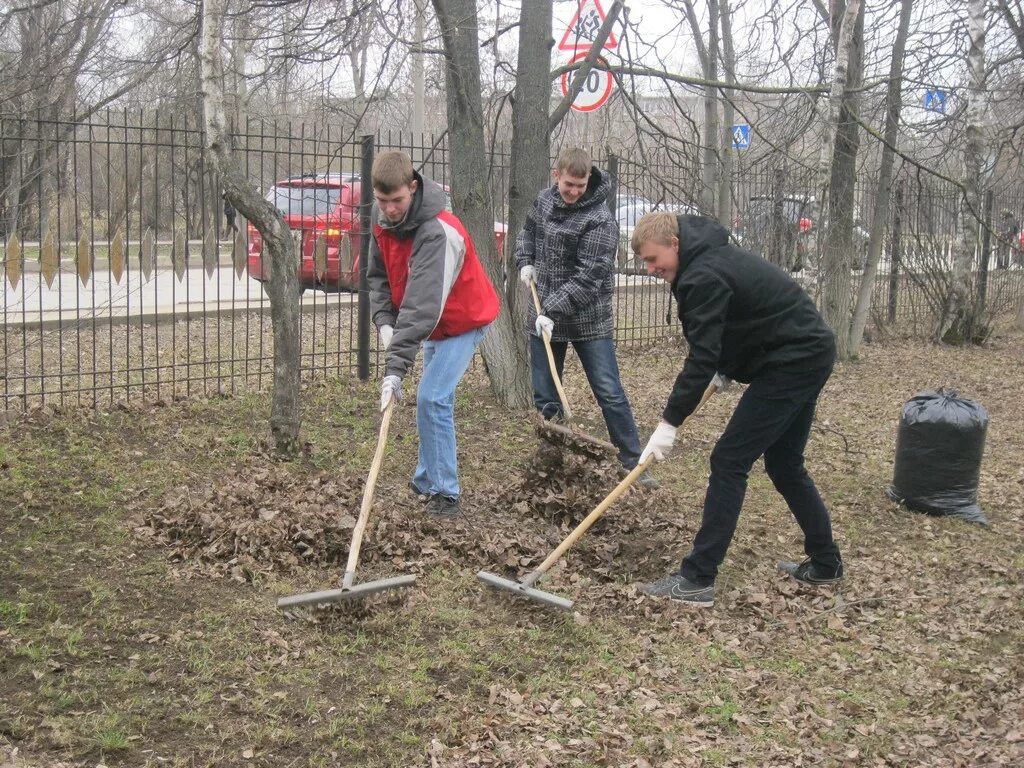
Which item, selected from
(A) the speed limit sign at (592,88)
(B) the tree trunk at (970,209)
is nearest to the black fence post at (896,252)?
(B) the tree trunk at (970,209)

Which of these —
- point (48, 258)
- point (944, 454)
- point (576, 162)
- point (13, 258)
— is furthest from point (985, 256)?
point (13, 258)

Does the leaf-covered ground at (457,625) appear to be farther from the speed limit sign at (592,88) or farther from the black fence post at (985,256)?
the black fence post at (985,256)

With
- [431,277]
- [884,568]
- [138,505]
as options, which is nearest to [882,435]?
[884,568]

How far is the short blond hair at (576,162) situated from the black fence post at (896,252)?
8.56m

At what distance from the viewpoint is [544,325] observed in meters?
5.78

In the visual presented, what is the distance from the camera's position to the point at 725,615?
4.55m

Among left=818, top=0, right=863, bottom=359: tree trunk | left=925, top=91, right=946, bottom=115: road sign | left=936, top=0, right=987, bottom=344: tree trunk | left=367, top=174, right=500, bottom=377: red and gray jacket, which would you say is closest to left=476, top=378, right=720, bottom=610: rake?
left=367, top=174, right=500, bottom=377: red and gray jacket

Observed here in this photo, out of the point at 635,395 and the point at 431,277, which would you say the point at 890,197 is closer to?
the point at 635,395

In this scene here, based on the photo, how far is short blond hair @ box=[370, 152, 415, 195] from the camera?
4.68 metres

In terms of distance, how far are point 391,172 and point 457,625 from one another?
2.06 meters

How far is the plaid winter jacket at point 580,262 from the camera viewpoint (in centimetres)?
584

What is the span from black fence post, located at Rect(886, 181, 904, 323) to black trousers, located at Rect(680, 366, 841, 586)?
933cm

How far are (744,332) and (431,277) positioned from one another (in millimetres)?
1473

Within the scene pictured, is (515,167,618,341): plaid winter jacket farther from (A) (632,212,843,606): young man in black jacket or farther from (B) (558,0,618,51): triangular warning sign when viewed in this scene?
(B) (558,0,618,51): triangular warning sign
